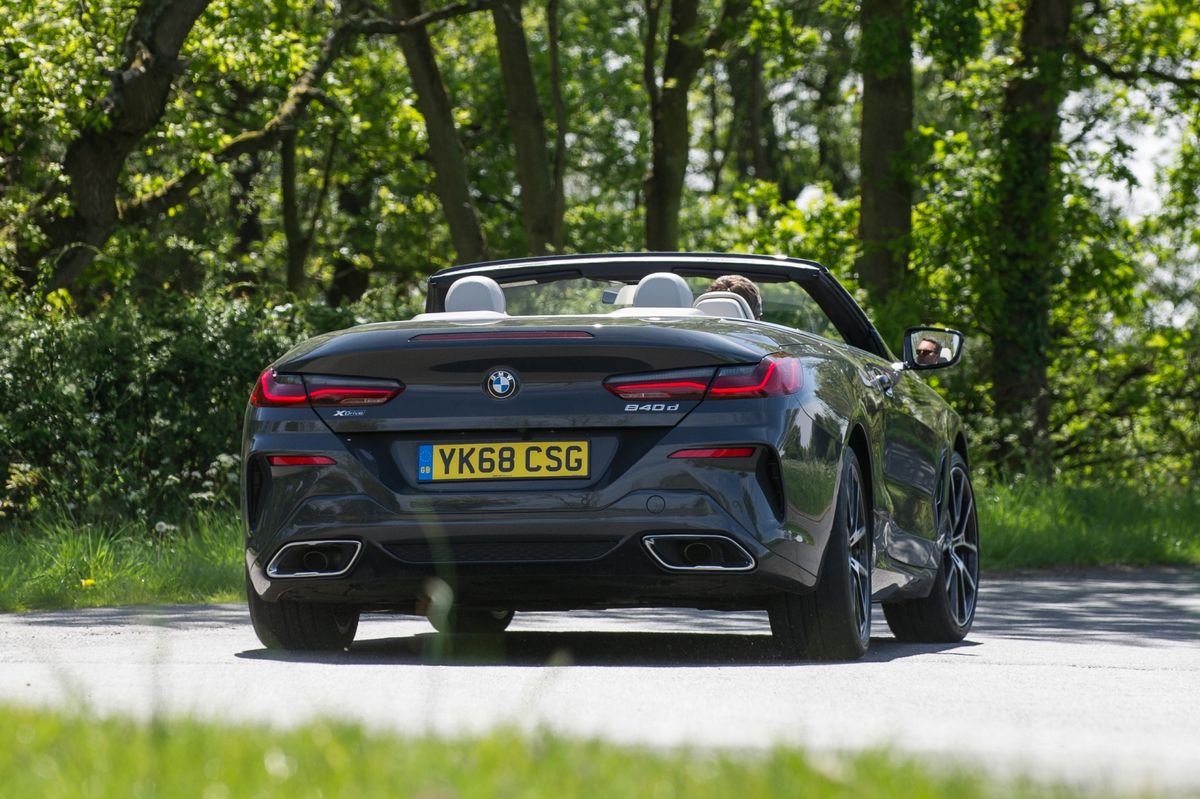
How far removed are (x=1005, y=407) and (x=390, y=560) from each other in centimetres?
1669

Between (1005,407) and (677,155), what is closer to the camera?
(1005,407)

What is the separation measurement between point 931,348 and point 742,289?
1.29m

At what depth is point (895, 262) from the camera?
22688mm

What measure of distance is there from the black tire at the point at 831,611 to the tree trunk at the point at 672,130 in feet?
55.7

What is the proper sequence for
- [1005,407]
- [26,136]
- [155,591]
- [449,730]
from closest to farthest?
[449,730] < [155,591] < [26,136] < [1005,407]

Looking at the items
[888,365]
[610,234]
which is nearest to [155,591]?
[888,365]

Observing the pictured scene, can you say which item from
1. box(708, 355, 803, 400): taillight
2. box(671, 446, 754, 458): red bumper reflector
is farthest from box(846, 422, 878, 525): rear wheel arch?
box(671, 446, 754, 458): red bumper reflector

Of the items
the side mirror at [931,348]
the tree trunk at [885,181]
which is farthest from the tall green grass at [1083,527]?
the side mirror at [931,348]

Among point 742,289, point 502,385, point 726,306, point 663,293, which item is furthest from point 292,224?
point 502,385

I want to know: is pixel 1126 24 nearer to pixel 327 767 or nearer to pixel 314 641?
pixel 314 641

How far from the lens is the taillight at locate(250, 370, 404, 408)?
21.9ft

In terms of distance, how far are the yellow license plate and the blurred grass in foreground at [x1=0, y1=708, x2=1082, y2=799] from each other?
2436 millimetres

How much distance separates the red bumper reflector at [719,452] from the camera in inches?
254

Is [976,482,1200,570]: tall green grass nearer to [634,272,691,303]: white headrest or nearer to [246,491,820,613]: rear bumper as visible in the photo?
[634,272,691,303]: white headrest
